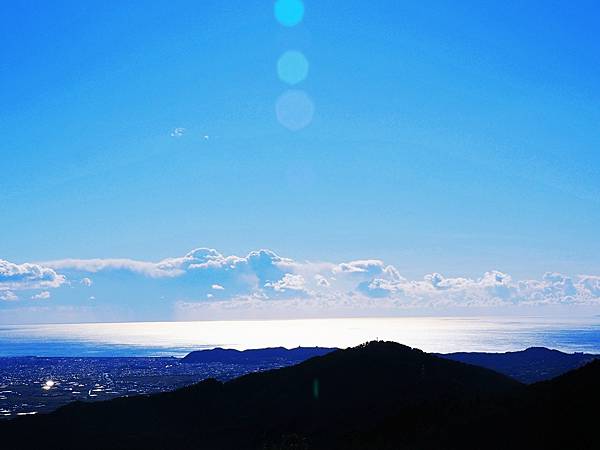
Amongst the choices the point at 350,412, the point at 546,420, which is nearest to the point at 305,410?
the point at 350,412

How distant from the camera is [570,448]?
4309cm

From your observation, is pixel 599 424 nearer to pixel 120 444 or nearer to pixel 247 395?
pixel 120 444

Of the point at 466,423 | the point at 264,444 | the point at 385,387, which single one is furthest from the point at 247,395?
the point at 466,423

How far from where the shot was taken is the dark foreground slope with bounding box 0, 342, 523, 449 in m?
65.2

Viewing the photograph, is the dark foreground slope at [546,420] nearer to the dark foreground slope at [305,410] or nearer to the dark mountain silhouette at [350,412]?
the dark mountain silhouette at [350,412]

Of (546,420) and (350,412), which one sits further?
(350,412)

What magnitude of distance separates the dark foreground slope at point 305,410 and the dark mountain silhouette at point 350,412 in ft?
0.63

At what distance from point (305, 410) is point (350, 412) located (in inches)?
324

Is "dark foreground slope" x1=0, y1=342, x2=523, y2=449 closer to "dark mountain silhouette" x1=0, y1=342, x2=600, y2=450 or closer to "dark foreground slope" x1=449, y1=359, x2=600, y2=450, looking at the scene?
"dark mountain silhouette" x1=0, y1=342, x2=600, y2=450

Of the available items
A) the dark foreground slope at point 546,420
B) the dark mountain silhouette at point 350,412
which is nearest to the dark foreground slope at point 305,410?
the dark mountain silhouette at point 350,412

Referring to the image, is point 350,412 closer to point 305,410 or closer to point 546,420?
point 305,410

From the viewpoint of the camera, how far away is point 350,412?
84375 mm

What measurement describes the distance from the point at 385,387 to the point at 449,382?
420 inches

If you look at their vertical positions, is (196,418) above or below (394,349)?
below
